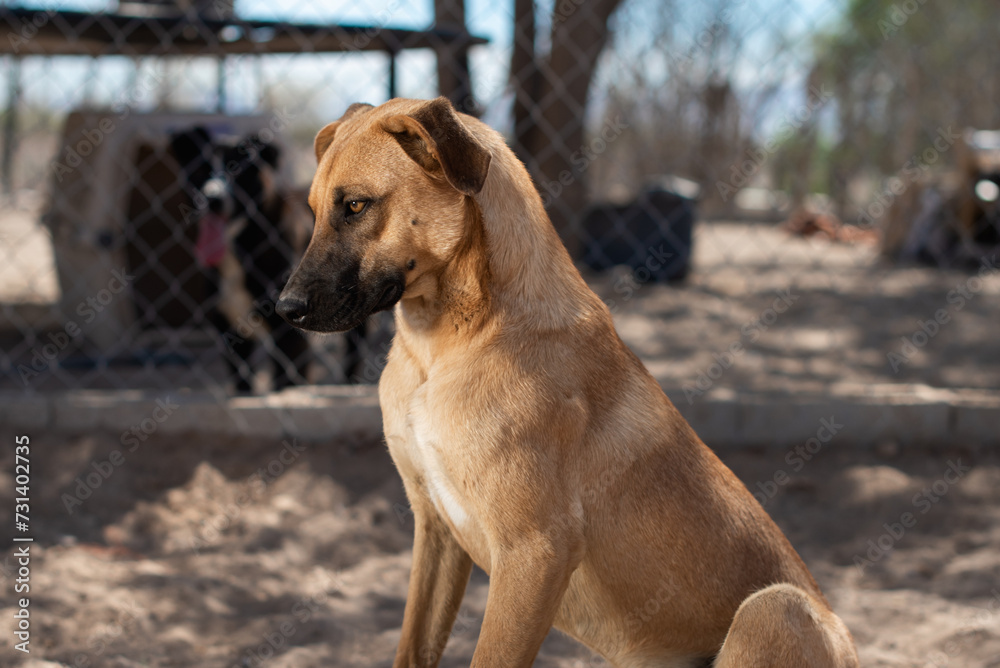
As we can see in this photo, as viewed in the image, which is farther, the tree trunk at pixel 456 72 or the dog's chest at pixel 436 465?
the tree trunk at pixel 456 72

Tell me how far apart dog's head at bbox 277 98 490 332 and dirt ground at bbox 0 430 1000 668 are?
1.23 m

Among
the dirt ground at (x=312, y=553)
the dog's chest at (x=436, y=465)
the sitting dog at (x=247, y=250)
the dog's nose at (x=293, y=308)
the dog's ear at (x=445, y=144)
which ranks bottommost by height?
the dirt ground at (x=312, y=553)

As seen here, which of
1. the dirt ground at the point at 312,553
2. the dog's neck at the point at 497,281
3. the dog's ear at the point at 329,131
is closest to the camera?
the dog's neck at the point at 497,281

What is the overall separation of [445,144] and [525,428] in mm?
518

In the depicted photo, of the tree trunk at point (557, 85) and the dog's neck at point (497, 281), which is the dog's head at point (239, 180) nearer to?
the tree trunk at point (557, 85)

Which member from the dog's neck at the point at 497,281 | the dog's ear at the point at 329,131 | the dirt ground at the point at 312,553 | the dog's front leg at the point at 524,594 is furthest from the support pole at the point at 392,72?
the dog's front leg at the point at 524,594

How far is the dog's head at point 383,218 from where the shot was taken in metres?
1.38

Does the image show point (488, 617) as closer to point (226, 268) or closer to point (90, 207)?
point (226, 268)

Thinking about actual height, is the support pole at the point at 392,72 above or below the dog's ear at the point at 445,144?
below

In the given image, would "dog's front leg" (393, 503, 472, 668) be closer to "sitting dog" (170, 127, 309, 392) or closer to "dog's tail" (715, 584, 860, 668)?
"dog's tail" (715, 584, 860, 668)

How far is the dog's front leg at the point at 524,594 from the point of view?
4.57 feet

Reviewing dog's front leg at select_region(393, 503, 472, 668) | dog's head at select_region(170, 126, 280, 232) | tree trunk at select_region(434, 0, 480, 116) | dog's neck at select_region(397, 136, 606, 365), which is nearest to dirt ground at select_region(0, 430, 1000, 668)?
dog's front leg at select_region(393, 503, 472, 668)

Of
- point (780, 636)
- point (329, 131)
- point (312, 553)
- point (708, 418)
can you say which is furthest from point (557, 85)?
point (780, 636)

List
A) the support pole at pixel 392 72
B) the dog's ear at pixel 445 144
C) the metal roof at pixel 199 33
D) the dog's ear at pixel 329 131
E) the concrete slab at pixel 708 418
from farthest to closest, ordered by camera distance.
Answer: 1. the support pole at pixel 392 72
2. the metal roof at pixel 199 33
3. the concrete slab at pixel 708 418
4. the dog's ear at pixel 329 131
5. the dog's ear at pixel 445 144
